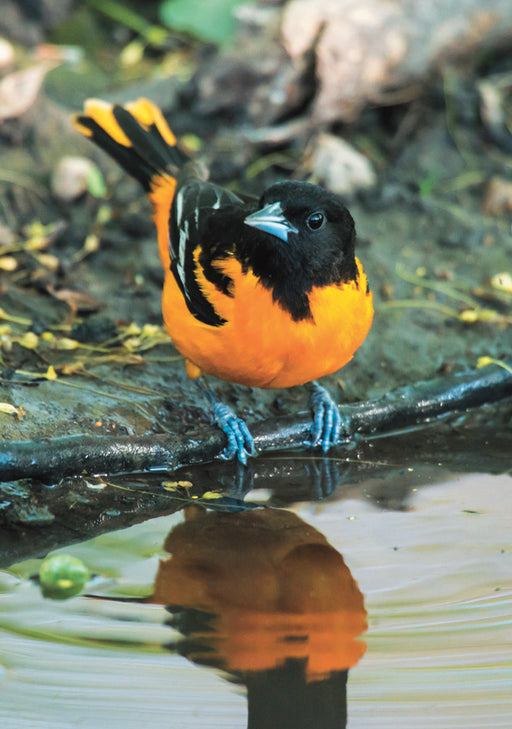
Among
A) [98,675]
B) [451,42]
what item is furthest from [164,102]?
[98,675]

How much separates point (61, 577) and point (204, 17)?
15.3 feet

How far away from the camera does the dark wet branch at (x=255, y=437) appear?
3.34m

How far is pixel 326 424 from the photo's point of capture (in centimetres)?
386

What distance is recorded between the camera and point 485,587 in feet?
9.68

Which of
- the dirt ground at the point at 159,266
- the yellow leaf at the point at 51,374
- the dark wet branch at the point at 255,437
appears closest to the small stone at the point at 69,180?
the dirt ground at the point at 159,266

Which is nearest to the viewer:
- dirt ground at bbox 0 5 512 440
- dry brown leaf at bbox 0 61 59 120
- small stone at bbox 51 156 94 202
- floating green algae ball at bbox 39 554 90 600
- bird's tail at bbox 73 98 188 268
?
floating green algae ball at bbox 39 554 90 600

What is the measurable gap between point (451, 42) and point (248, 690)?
188 inches

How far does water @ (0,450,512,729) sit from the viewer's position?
2.41 metres

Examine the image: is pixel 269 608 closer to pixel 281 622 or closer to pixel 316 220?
pixel 281 622

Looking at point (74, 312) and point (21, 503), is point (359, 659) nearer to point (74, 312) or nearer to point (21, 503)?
point (21, 503)

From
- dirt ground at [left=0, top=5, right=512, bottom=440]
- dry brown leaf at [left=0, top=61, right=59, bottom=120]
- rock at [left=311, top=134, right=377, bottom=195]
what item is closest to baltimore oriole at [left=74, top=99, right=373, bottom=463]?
dirt ground at [left=0, top=5, right=512, bottom=440]

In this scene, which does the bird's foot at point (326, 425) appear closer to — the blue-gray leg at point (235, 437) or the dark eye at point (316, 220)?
the blue-gray leg at point (235, 437)

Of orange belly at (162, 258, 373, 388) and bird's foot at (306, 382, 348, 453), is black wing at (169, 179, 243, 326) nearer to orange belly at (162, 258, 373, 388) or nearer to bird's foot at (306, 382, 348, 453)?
orange belly at (162, 258, 373, 388)

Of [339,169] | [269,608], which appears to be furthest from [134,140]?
[269,608]
